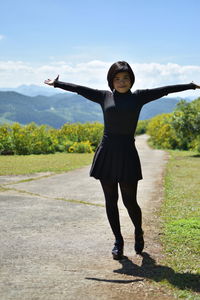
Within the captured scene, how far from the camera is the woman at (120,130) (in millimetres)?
3260

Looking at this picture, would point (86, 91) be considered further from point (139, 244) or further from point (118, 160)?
point (139, 244)

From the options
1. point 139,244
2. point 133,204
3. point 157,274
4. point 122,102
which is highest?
point 122,102

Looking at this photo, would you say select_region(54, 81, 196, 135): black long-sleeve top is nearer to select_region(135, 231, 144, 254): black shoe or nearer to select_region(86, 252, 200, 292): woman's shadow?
select_region(135, 231, 144, 254): black shoe

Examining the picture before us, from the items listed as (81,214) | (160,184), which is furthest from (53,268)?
(160,184)

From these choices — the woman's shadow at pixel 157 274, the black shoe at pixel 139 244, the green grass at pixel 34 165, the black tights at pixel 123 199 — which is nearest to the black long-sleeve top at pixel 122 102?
the black tights at pixel 123 199

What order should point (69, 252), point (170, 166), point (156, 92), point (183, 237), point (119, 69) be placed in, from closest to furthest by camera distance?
point (119, 69) → point (156, 92) → point (69, 252) → point (183, 237) → point (170, 166)

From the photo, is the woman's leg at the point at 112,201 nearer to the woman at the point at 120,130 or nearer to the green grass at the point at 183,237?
the woman at the point at 120,130

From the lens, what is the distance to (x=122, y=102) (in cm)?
325

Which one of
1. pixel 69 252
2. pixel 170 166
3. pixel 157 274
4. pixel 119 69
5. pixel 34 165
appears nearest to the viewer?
pixel 157 274

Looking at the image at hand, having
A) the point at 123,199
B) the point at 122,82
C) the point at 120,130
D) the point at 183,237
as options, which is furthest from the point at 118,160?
the point at 183,237

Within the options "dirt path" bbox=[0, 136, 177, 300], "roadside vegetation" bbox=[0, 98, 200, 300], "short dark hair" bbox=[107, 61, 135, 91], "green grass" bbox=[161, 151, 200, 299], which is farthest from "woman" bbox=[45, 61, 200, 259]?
"roadside vegetation" bbox=[0, 98, 200, 300]

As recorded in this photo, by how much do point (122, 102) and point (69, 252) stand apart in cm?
156

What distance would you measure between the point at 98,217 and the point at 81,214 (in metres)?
0.27

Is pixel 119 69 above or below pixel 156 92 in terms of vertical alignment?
above
